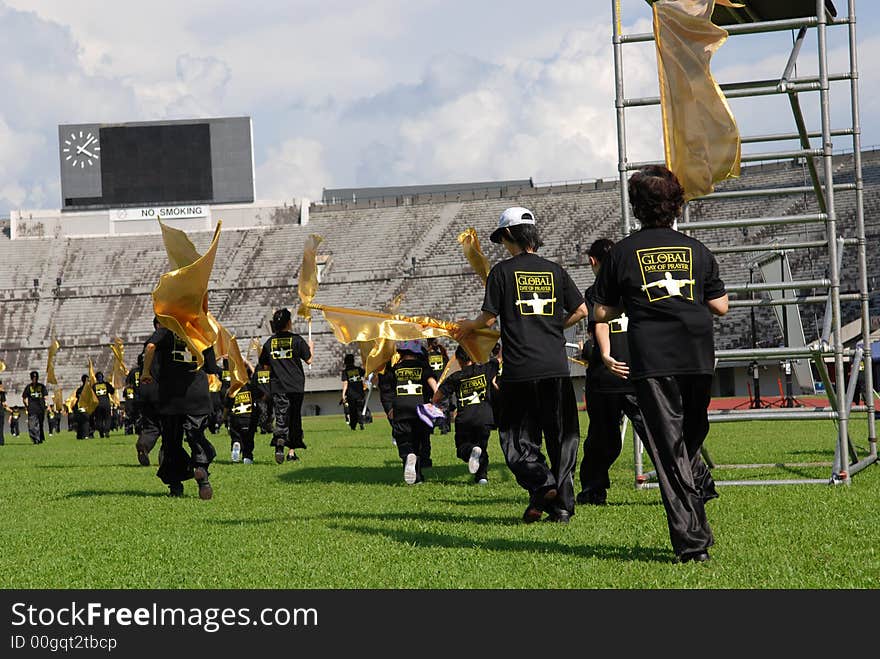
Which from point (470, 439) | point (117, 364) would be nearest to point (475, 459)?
point (470, 439)

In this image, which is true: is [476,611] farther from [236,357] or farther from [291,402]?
[291,402]

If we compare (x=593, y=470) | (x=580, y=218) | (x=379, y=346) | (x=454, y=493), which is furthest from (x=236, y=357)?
(x=580, y=218)

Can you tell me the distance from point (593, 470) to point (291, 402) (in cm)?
737

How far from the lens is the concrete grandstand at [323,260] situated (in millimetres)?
58531

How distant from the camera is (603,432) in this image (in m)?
9.33

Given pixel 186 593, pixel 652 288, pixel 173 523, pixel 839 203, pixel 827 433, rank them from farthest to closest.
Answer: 1. pixel 839 203
2. pixel 827 433
3. pixel 173 523
4. pixel 652 288
5. pixel 186 593

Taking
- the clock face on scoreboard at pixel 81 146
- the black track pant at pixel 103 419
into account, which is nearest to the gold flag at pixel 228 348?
the black track pant at pixel 103 419

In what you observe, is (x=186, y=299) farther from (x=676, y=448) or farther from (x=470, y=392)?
(x=676, y=448)

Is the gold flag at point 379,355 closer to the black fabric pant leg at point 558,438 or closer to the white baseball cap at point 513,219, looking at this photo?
the white baseball cap at point 513,219

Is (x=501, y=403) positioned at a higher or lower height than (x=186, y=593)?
higher

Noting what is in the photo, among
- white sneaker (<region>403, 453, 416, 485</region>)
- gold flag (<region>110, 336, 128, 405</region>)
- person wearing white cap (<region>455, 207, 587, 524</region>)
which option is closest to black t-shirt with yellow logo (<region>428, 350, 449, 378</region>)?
white sneaker (<region>403, 453, 416, 485</region>)

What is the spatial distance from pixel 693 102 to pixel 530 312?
8.06 ft

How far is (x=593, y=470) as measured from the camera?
915cm

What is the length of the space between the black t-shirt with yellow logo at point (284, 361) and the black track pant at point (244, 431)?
1191 millimetres
